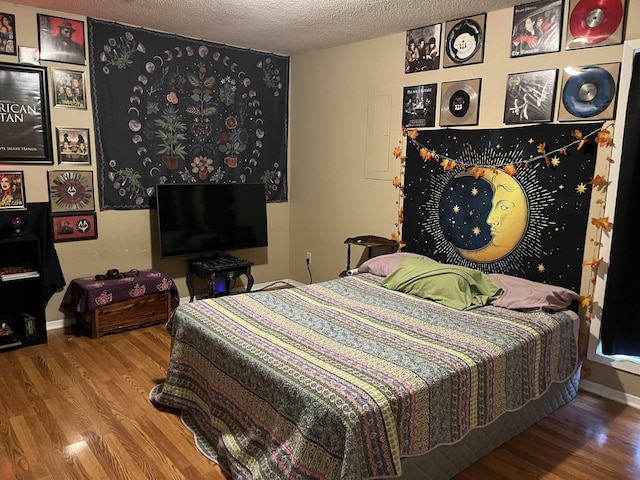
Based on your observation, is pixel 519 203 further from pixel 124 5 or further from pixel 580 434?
pixel 124 5

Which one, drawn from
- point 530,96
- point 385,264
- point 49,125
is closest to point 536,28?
point 530,96

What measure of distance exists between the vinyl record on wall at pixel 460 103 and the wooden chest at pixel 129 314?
259 centimetres

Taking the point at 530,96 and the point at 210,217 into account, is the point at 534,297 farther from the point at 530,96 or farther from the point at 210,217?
the point at 210,217

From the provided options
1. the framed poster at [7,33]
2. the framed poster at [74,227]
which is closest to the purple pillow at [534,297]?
the framed poster at [74,227]

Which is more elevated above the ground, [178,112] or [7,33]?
[7,33]

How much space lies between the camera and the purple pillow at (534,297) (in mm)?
2760

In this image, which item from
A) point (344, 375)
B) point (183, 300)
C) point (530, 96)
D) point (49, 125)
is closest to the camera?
point (344, 375)

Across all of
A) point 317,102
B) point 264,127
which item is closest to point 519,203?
point 317,102

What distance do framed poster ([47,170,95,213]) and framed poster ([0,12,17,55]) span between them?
2.82 ft

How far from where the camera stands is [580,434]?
253cm

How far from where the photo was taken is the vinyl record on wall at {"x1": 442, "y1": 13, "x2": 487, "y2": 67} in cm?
330

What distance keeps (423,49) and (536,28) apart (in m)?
0.85

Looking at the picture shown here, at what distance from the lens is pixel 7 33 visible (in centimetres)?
332

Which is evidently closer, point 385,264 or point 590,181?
point 590,181
